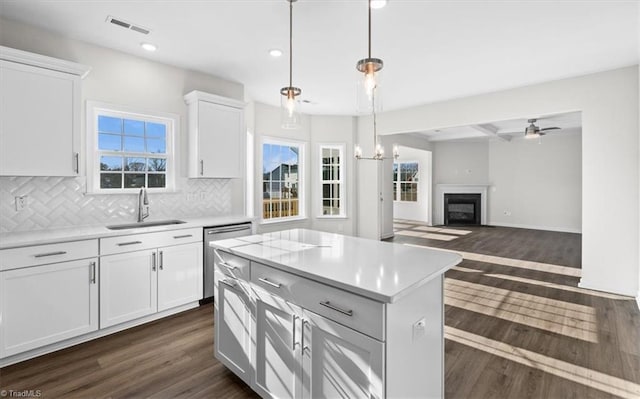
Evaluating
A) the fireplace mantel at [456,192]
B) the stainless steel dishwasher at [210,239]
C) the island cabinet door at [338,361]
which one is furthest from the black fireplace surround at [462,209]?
the island cabinet door at [338,361]

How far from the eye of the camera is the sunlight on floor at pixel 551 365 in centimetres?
206

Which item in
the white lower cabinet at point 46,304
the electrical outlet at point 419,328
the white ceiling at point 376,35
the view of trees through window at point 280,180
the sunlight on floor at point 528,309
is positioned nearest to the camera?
the electrical outlet at point 419,328

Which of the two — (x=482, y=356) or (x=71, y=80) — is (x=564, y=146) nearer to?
(x=482, y=356)

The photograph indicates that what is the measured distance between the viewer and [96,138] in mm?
3262

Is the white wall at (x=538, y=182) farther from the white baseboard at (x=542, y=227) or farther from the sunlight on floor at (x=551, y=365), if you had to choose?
the sunlight on floor at (x=551, y=365)

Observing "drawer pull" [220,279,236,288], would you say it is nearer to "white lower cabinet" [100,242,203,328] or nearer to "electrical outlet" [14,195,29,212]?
"white lower cabinet" [100,242,203,328]

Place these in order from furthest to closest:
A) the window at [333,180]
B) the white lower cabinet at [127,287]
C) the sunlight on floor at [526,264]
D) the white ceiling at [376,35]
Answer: the window at [333,180] < the sunlight on floor at [526,264] < the white lower cabinet at [127,287] < the white ceiling at [376,35]

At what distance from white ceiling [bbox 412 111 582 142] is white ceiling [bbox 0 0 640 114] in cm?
239

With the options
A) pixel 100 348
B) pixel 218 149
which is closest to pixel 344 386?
pixel 100 348

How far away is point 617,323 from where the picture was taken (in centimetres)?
301

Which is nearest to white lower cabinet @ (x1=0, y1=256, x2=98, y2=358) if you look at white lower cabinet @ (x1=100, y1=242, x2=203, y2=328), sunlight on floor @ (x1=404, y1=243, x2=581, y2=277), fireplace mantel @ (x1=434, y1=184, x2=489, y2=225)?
white lower cabinet @ (x1=100, y1=242, x2=203, y2=328)

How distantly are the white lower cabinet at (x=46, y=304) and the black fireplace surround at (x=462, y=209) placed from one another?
9.66m

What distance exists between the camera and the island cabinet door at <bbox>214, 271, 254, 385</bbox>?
1916 mm

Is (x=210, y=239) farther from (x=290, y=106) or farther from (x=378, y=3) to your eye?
(x=378, y=3)
